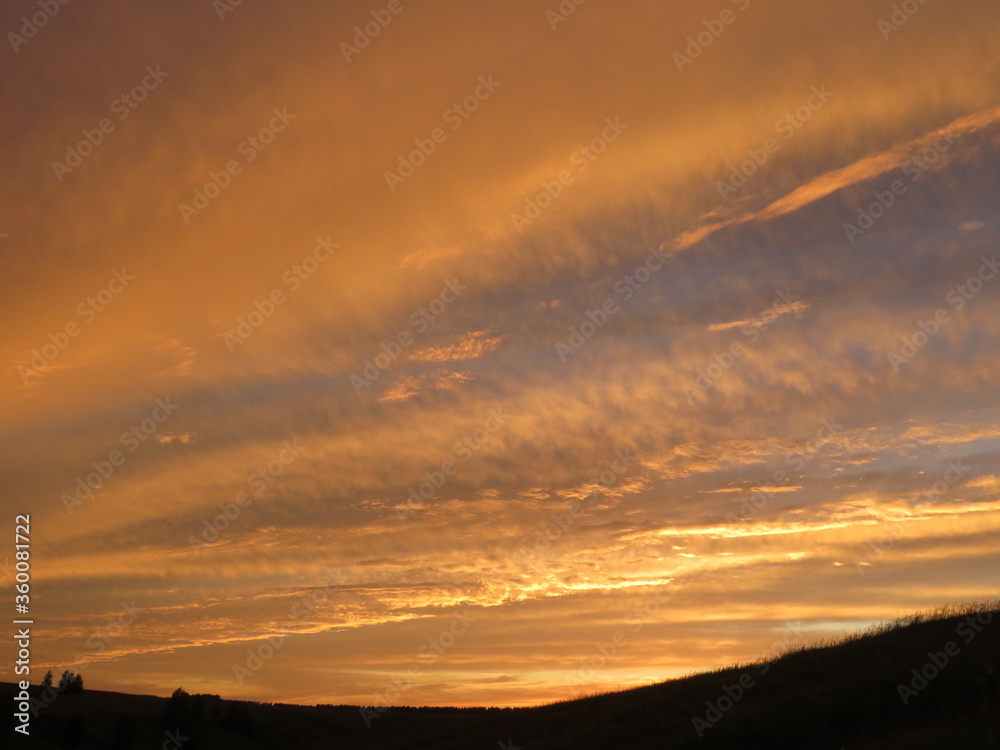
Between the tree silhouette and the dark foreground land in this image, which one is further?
the tree silhouette

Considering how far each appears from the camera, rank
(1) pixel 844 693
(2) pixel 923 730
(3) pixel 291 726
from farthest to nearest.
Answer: (3) pixel 291 726, (1) pixel 844 693, (2) pixel 923 730

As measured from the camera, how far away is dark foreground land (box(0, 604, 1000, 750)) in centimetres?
2247

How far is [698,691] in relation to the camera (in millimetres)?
35531

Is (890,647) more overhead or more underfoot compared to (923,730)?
more overhead

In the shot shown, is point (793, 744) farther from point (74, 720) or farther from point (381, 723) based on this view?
point (381, 723)

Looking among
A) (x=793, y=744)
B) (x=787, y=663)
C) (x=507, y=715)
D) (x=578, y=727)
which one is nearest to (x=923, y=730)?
(x=793, y=744)

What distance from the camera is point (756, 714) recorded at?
26.4 metres

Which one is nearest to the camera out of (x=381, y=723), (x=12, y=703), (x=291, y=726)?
(x=12, y=703)

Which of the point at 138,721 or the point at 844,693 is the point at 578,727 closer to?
the point at 844,693

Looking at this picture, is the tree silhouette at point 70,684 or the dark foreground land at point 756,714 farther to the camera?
the tree silhouette at point 70,684

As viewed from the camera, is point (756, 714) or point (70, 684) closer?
point (756, 714)

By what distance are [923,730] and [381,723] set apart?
5296 centimetres

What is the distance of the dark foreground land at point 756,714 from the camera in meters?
22.5

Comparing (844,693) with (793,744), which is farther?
(844,693)
